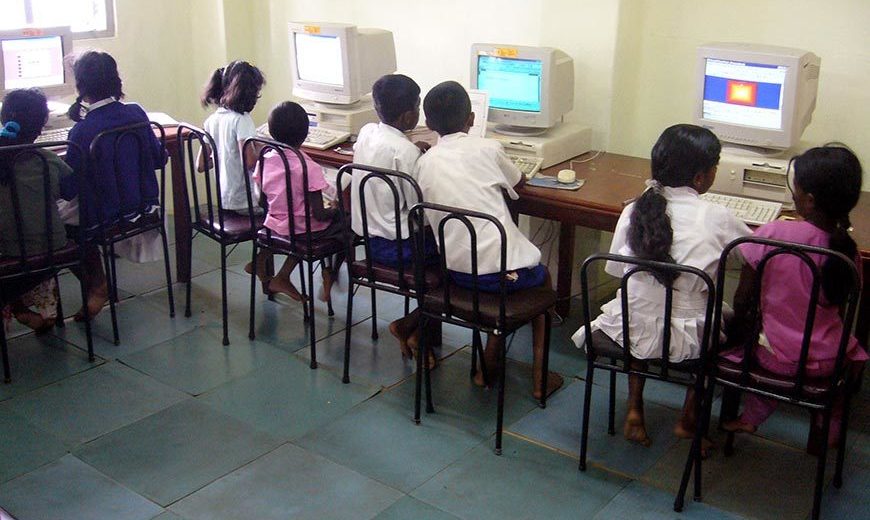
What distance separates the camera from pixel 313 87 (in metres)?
4.09

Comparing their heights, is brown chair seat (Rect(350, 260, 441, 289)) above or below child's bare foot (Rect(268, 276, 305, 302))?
above

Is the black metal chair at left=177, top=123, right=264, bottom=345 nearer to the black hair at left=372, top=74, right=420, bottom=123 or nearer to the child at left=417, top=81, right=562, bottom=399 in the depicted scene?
the black hair at left=372, top=74, right=420, bottom=123

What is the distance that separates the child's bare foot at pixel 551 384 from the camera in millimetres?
3096

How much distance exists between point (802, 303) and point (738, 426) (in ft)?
1.77

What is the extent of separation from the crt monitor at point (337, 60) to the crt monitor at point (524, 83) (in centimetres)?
53

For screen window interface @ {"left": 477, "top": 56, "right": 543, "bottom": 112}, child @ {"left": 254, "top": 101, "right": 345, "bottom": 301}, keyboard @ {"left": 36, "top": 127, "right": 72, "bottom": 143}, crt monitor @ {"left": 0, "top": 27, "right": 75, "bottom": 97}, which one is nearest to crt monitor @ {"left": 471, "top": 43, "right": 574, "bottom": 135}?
screen window interface @ {"left": 477, "top": 56, "right": 543, "bottom": 112}

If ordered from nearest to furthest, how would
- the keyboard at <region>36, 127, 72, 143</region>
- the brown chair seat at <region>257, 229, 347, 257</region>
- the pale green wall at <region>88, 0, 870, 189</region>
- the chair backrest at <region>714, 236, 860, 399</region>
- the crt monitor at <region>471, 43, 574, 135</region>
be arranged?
the chair backrest at <region>714, 236, 860, 399</region>, the brown chair seat at <region>257, 229, 347, 257</region>, the pale green wall at <region>88, 0, 870, 189</region>, the crt monitor at <region>471, 43, 574, 135</region>, the keyboard at <region>36, 127, 72, 143</region>

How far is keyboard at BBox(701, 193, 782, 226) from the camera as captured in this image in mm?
2887

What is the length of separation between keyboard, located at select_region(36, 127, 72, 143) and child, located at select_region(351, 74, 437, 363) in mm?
1371

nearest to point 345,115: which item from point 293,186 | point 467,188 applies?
point 293,186

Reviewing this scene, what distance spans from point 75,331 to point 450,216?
177 centimetres

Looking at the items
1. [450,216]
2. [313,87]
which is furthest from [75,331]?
[450,216]

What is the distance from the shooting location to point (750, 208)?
297 cm

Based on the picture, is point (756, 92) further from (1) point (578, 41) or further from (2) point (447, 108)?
(2) point (447, 108)
